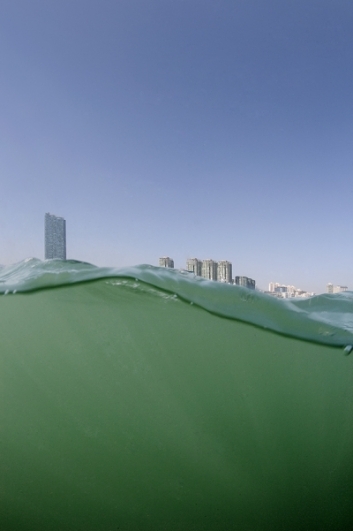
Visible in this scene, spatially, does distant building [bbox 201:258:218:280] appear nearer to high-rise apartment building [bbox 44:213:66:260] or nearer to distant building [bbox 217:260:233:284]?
distant building [bbox 217:260:233:284]

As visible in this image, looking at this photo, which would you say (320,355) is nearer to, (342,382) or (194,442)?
(342,382)

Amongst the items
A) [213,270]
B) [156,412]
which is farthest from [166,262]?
[156,412]

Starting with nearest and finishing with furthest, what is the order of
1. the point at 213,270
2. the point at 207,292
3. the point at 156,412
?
the point at 156,412, the point at 207,292, the point at 213,270

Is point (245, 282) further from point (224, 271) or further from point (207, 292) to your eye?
point (207, 292)

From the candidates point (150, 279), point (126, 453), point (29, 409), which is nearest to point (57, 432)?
point (29, 409)

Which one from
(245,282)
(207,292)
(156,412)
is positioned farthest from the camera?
(245,282)
